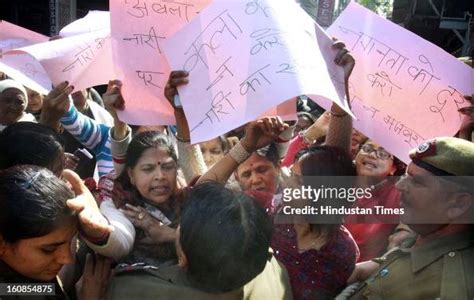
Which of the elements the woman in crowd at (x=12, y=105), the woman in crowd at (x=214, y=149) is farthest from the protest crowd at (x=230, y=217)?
the woman in crowd at (x=12, y=105)

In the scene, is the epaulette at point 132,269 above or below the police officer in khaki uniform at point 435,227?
below

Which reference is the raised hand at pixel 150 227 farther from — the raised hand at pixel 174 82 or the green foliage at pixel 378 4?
the green foliage at pixel 378 4

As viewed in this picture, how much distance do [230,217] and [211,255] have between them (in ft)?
0.31

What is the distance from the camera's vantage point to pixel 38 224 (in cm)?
116

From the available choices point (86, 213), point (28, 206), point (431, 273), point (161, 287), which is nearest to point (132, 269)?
point (161, 287)

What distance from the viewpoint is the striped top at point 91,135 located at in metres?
2.19

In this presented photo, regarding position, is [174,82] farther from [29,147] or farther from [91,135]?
[91,135]

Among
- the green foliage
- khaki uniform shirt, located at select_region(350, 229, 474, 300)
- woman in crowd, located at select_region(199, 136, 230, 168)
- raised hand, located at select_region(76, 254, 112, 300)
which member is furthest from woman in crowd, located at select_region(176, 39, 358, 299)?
the green foliage

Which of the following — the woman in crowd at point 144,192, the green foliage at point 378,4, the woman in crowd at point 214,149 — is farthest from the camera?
the green foliage at point 378,4

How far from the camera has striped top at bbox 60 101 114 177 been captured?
86.3 inches

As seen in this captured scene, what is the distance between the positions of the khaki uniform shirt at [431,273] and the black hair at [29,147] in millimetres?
929

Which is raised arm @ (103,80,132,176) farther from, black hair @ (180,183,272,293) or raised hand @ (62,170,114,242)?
black hair @ (180,183,272,293)

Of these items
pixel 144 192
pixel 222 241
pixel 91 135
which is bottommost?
pixel 91 135

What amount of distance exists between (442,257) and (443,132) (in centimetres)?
49
